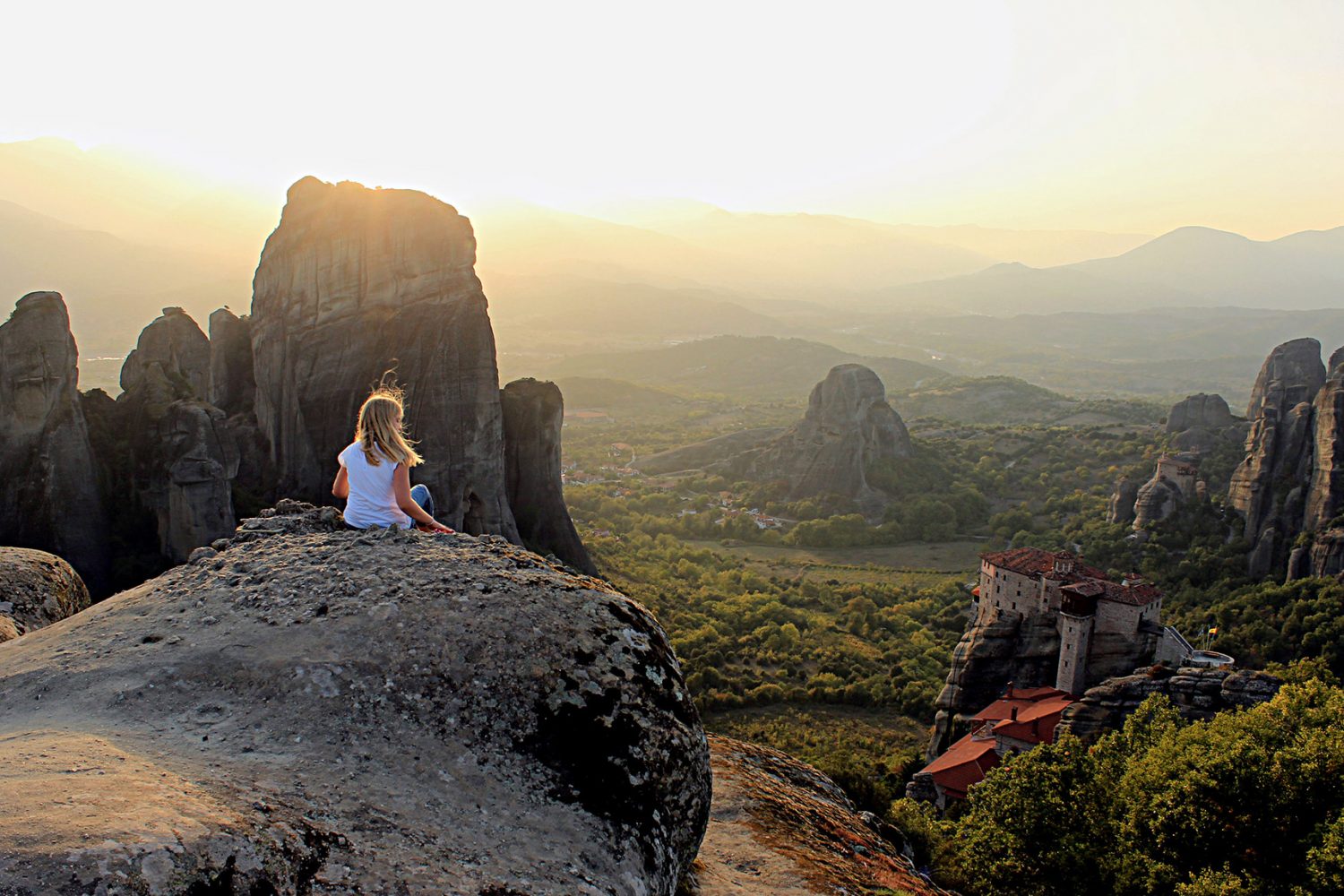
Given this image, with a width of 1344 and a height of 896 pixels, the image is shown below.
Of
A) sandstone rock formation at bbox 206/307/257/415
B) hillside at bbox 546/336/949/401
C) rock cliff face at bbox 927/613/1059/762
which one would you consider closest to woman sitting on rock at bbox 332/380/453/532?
rock cliff face at bbox 927/613/1059/762

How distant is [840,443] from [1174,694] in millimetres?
57959

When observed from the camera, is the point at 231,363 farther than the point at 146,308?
No

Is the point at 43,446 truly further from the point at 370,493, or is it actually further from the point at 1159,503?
the point at 1159,503

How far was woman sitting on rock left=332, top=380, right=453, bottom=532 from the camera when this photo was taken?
8.66 meters

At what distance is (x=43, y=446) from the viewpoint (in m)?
23.9

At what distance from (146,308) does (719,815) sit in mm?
Result: 170680

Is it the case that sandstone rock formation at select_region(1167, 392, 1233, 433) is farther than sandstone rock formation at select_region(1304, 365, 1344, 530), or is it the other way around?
sandstone rock formation at select_region(1167, 392, 1233, 433)

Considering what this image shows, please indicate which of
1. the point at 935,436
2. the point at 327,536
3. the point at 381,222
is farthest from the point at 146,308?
the point at 327,536

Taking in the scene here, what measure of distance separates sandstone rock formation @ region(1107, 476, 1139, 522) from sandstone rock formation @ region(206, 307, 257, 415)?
163 feet

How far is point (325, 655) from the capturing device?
6887mm

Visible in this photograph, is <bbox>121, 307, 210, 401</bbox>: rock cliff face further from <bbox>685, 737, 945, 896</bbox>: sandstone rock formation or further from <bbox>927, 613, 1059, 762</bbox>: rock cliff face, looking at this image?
<bbox>927, 613, 1059, 762</bbox>: rock cliff face

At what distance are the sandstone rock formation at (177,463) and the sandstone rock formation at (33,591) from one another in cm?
1293

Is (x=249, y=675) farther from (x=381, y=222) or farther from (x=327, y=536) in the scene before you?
(x=381, y=222)

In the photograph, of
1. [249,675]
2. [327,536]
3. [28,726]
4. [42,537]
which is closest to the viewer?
[28,726]
